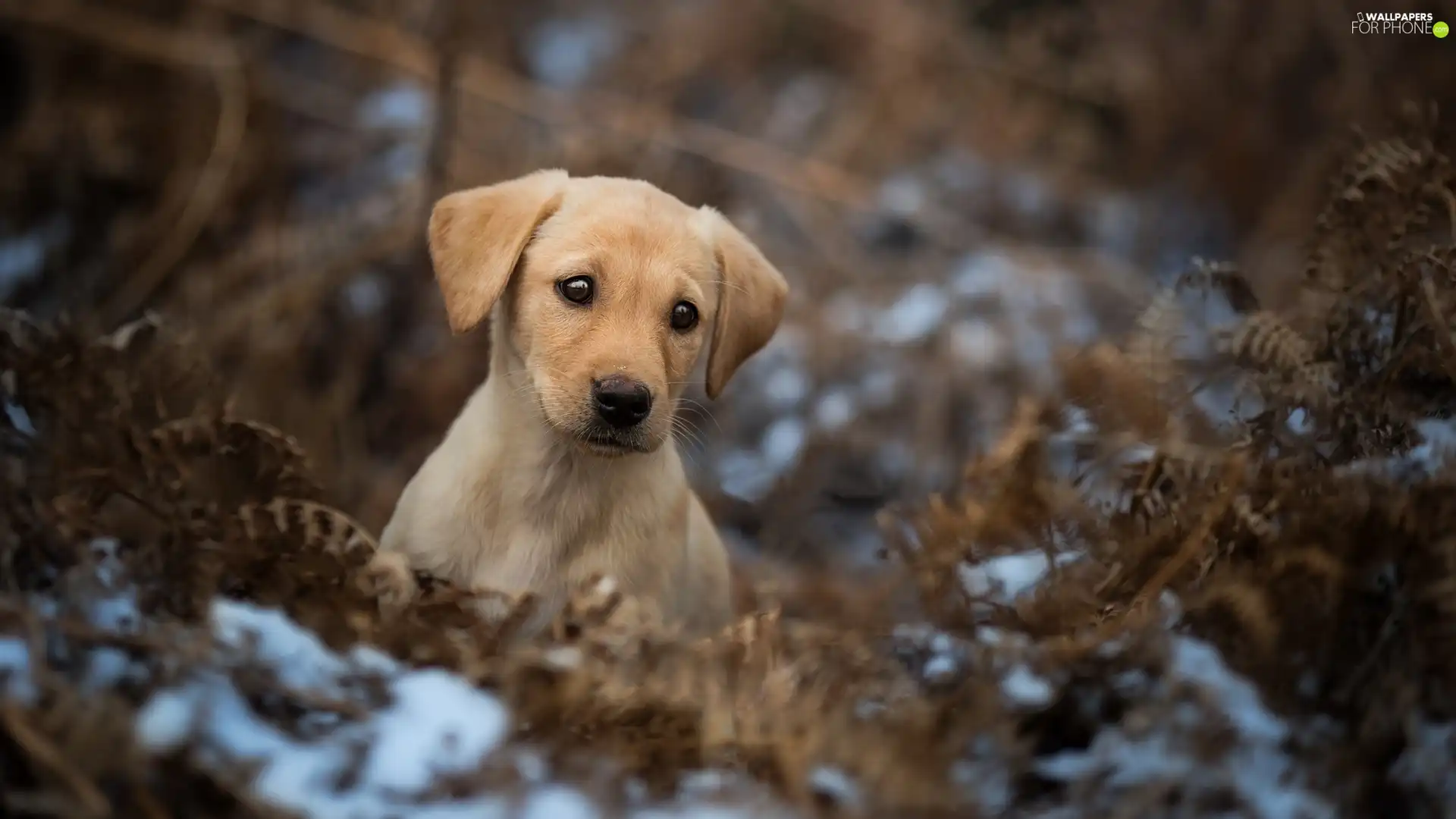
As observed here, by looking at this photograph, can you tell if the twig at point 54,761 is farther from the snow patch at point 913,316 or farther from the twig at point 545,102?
the twig at point 545,102

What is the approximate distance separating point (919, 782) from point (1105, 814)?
297 millimetres

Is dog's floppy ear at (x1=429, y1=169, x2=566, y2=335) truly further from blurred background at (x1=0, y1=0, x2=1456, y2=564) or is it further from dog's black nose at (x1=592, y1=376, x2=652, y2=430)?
blurred background at (x1=0, y1=0, x2=1456, y2=564)

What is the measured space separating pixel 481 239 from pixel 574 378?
410 millimetres

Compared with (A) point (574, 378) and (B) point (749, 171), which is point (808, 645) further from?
(B) point (749, 171)

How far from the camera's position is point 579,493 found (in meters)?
2.97

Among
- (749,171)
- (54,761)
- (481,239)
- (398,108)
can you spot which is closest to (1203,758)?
(54,761)

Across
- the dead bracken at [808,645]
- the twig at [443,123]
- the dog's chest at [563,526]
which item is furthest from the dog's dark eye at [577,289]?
the twig at [443,123]

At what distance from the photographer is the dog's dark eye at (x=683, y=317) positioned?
295 cm

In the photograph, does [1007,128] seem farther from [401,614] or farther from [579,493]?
[401,614]

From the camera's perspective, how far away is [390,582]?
2529 millimetres

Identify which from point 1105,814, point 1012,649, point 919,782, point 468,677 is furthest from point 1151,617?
point 468,677

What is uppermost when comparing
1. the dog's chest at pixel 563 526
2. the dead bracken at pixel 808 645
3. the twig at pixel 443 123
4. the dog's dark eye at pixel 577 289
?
the twig at pixel 443 123

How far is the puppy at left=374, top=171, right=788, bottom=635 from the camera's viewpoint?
280cm

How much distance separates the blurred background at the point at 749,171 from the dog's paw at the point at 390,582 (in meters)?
1.37
